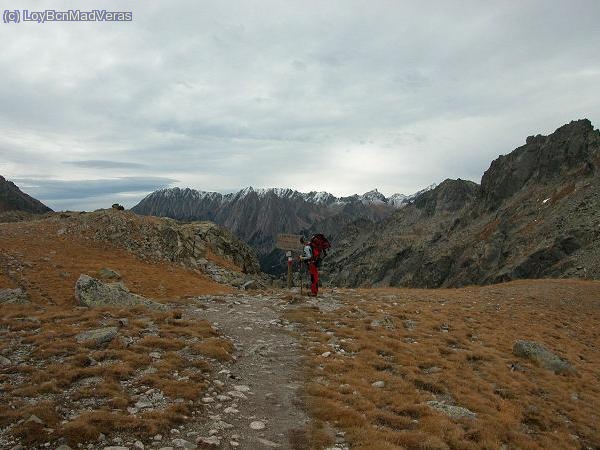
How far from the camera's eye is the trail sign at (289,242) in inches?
1081

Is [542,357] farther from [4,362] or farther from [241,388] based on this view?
[4,362]

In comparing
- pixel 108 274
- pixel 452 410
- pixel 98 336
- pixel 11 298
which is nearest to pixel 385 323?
pixel 452 410

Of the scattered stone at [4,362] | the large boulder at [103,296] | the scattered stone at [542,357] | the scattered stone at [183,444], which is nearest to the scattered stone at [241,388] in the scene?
the scattered stone at [183,444]

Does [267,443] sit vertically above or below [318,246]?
below

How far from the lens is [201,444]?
856 centimetres

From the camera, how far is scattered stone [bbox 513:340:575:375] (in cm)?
1886

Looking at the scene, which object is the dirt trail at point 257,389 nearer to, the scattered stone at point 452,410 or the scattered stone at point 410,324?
the scattered stone at point 452,410

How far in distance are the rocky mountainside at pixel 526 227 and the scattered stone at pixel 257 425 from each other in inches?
2468

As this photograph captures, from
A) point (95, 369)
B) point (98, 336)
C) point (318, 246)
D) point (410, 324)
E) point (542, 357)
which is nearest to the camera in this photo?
point (95, 369)

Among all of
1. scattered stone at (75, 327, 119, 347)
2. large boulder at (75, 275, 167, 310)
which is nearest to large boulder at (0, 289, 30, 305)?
large boulder at (75, 275, 167, 310)

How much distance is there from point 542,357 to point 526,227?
88058 mm

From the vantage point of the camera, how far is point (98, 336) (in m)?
14.3

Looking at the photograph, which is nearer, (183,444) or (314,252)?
(183,444)

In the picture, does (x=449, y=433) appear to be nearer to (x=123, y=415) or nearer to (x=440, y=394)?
(x=440, y=394)
